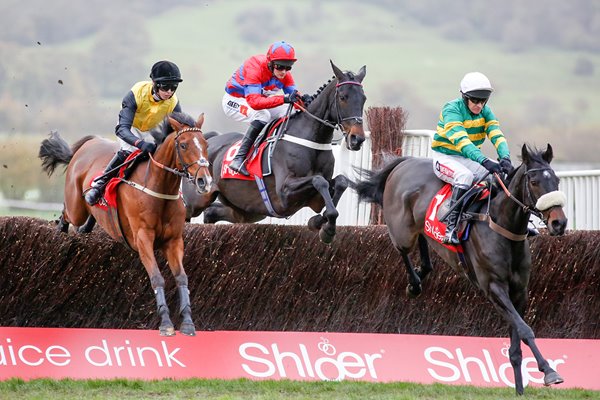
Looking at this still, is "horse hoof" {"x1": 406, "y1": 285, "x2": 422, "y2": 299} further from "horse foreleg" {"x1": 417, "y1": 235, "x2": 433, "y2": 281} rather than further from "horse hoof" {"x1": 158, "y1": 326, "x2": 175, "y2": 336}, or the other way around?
"horse hoof" {"x1": 158, "y1": 326, "x2": 175, "y2": 336}

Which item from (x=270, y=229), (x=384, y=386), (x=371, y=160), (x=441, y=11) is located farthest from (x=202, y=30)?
(x=384, y=386)

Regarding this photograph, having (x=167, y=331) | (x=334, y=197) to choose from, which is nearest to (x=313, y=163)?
(x=334, y=197)

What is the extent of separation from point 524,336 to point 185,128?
2.77 m

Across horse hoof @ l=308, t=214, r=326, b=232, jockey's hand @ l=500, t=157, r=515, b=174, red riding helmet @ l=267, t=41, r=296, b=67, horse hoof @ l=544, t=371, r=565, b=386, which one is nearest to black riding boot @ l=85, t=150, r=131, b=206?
red riding helmet @ l=267, t=41, r=296, b=67

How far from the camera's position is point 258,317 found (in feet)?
28.6

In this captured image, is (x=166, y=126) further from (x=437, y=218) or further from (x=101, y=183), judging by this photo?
(x=437, y=218)

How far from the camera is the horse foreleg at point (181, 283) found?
678cm

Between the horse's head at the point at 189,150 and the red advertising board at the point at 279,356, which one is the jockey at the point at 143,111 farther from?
the red advertising board at the point at 279,356

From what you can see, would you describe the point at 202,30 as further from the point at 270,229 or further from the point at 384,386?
the point at 384,386

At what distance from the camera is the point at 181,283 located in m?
7.13

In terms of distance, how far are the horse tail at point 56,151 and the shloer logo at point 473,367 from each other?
3.97m

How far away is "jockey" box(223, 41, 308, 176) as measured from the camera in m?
8.46

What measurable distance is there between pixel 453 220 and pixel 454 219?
0.01 meters

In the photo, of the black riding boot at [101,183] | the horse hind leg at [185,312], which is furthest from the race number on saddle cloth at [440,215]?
the black riding boot at [101,183]
